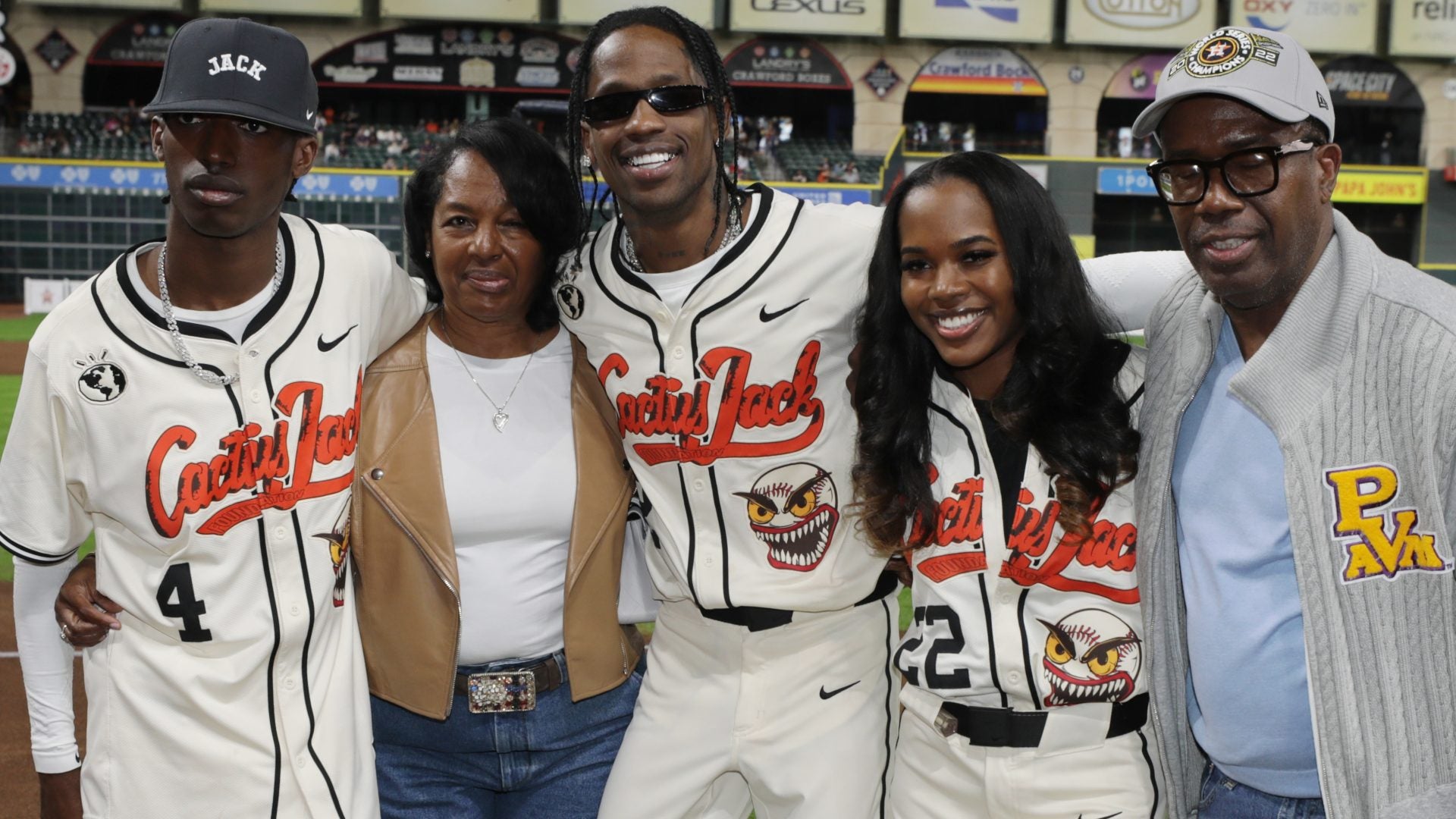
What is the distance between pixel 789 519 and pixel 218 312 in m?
1.30

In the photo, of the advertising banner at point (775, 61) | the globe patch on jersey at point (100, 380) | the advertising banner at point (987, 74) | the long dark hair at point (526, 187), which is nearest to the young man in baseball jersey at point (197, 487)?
the globe patch on jersey at point (100, 380)

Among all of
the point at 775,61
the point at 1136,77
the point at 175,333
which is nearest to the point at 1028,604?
the point at 175,333

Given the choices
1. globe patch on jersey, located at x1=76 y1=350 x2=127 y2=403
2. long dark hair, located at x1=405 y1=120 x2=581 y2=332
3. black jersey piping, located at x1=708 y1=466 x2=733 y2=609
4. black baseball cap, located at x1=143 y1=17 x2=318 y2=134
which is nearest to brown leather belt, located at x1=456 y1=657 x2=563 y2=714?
black jersey piping, located at x1=708 y1=466 x2=733 y2=609

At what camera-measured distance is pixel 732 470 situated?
275 cm

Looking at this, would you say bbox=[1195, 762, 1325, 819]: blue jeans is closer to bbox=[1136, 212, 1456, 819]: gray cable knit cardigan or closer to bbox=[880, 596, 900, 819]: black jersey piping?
bbox=[1136, 212, 1456, 819]: gray cable knit cardigan

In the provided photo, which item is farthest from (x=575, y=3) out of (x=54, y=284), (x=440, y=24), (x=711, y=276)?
(x=711, y=276)

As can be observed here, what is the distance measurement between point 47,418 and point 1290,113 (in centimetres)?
240

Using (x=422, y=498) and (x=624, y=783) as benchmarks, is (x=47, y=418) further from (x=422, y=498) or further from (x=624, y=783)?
(x=624, y=783)

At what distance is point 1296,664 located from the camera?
2.12m

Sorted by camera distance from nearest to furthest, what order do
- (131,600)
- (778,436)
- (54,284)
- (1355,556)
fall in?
(1355,556) → (131,600) → (778,436) → (54,284)

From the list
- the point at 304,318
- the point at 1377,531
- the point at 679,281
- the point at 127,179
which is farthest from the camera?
the point at 127,179

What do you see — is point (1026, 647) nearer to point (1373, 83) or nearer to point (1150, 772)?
point (1150, 772)

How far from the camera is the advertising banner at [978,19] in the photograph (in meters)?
31.7

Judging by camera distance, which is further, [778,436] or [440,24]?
[440,24]
